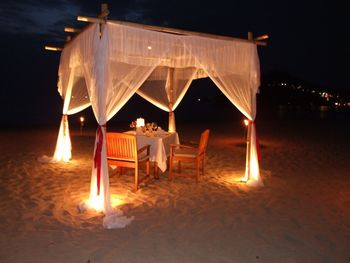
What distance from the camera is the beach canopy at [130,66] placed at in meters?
3.80

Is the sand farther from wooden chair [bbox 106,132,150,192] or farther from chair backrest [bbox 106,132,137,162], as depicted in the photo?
chair backrest [bbox 106,132,137,162]

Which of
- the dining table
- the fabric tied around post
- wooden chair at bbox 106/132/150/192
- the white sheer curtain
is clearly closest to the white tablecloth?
the dining table

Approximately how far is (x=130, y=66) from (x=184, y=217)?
85.9 inches

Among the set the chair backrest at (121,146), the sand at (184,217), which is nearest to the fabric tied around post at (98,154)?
the sand at (184,217)

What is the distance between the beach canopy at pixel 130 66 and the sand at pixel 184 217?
54 cm

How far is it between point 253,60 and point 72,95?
11.3 ft

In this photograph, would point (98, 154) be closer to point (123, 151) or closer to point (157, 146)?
point (123, 151)

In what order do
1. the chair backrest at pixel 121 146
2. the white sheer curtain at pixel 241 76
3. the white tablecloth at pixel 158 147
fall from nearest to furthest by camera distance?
the chair backrest at pixel 121 146
the white sheer curtain at pixel 241 76
the white tablecloth at pixel 158 147

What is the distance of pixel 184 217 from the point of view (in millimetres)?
3635

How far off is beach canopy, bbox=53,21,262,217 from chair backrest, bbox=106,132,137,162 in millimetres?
507

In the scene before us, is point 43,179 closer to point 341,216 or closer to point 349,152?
point 341,216

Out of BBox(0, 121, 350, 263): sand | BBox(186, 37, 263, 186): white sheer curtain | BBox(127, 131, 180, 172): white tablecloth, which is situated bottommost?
BBox(0, 121, 350, 263): sand

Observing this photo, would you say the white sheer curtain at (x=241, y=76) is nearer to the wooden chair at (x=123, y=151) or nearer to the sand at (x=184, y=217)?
the sand at (x=184, y=217)

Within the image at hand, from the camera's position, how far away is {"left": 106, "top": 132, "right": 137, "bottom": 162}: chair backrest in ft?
14.5
